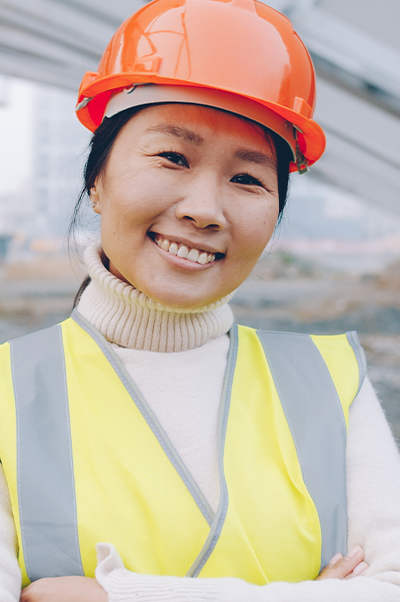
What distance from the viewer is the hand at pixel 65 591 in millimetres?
1017

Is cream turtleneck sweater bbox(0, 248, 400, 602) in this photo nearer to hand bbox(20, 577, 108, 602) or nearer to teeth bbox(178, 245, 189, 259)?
hand bbox(20, 577, 108, 602)

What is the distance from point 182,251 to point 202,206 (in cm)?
11

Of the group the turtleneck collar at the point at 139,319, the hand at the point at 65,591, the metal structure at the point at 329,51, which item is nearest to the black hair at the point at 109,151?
the turtleneck collar at the point at 139,319

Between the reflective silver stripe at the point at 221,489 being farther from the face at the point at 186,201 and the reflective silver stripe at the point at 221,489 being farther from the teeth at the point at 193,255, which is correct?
the teeth at the point at 193,255

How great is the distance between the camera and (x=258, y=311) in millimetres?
12320

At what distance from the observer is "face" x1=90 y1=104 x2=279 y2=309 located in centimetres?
117

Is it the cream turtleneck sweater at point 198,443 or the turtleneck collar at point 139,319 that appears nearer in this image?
the cream turtleneck sweater at point 198,443

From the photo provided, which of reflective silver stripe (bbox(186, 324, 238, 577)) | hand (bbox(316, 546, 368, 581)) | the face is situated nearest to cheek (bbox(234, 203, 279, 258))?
the face

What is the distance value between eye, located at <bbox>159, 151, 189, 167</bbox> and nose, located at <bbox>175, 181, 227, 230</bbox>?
2.6 inches

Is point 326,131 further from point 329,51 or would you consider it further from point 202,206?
point 202,206

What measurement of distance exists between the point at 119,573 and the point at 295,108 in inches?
40.3

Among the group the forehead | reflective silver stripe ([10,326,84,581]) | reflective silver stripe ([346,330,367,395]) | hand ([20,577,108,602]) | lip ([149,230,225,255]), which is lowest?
hand ([20,577,108,602])

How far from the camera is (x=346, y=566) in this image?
1155mm

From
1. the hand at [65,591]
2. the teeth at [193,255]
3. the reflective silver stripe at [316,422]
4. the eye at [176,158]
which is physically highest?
the eye at [176,158]
